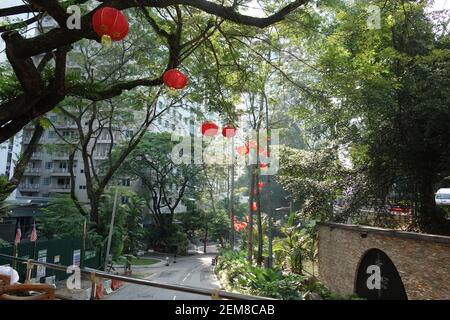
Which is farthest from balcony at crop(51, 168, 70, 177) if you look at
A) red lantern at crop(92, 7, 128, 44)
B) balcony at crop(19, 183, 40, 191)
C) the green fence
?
red lantern at crop(92, 7, 128, 44)

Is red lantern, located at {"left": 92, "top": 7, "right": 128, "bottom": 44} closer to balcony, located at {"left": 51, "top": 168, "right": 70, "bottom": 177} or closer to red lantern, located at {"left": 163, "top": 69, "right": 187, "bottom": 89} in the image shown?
red lantern, located at {"left": 163, "top": 69, "right": 187, "bottom": 89}

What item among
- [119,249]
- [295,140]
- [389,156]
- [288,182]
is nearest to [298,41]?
[389,156]

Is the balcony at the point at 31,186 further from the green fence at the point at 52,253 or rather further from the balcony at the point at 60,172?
the green fence at the point at 52,253

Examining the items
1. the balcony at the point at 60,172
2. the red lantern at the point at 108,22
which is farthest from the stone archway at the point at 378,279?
the balcony at the point at 60,172

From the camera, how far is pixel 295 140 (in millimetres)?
37188

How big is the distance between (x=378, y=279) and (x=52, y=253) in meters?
12.7

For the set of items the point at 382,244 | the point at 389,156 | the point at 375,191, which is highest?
the point at 389,156

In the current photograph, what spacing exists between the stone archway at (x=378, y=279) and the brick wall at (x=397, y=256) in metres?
0.19

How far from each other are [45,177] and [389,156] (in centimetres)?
4727

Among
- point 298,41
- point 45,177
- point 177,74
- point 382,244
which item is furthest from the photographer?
point 45,177

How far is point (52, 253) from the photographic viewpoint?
53.5ft

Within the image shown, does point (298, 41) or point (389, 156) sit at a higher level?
point (298, 41)
